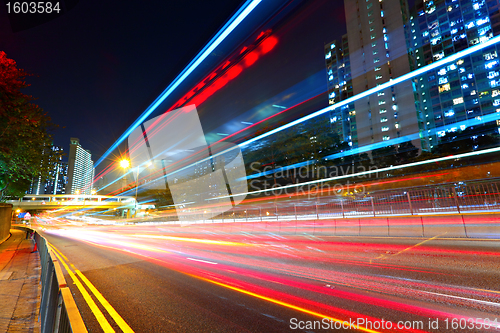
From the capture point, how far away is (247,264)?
8.53 meters

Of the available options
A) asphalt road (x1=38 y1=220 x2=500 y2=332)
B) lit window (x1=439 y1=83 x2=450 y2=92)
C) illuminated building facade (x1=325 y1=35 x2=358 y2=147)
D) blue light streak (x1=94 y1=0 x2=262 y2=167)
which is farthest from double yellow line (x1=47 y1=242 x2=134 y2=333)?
lit window (x1=439 y1=83 x2=450 y2=92)

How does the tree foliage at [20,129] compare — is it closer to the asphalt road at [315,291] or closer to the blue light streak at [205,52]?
the blue light streak at [205,52]

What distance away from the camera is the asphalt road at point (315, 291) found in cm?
388

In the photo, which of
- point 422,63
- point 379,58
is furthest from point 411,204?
point 422,63

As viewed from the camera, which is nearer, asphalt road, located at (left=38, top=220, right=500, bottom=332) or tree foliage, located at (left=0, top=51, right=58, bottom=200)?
asphalt road, located at (left=38, top=220, right=500, bottom=332)

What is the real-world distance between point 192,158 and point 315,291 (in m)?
24.1

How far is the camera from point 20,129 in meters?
12.6

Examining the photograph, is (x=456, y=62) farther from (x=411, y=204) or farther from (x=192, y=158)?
(x=411, y=204)

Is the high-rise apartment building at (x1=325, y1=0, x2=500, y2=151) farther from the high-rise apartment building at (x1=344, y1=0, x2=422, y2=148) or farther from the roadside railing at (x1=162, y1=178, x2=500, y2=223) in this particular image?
the roadside railing at (x1=162, y1=178, x2=500, y2=223)

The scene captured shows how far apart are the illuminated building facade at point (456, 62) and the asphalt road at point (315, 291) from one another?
80251 mm

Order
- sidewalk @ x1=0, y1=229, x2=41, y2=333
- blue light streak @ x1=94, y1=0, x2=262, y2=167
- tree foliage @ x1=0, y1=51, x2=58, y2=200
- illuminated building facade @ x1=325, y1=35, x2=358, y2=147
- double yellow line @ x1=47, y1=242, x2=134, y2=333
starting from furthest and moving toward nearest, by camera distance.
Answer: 1. illuminated building facade @ x1=325, y1=35, x2=358, y2=147
2. tree foliage @ x1=0, y1=51, x2=58, y2=200
3. blue light streak @ x1=94, y1=0, x2=262, y2=167
4. sidewalk @ x1=0, y1=229, x2=41, y2=333
5. double yellow line @ x1=47, y1=242, x2=134, y2=333

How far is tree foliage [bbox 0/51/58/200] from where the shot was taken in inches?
436

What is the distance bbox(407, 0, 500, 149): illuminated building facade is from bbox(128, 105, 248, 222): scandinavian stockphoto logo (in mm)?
68465

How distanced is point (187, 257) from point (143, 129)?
14.3 meters
